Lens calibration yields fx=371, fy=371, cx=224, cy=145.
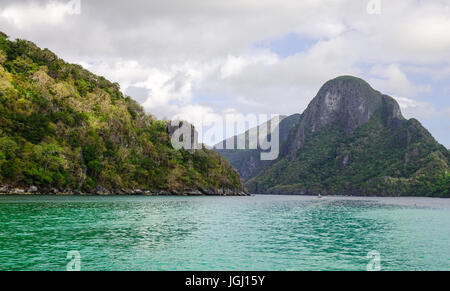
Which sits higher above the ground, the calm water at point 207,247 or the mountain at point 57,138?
the mountain at point 57,138

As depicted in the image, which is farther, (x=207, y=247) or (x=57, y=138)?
(x=57, y=138)

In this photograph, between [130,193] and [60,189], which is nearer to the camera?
[60,189]

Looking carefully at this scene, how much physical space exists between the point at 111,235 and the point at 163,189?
159693 millimetres

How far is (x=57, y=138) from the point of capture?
6088 inches

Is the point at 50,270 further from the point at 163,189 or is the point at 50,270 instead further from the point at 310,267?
the point at 163,189

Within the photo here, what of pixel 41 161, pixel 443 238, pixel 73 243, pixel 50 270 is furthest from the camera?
pixel 41 161

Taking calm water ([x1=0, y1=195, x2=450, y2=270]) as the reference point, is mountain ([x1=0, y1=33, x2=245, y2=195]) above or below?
above

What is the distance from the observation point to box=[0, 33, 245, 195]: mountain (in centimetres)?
12938

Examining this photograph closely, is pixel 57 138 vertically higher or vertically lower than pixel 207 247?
higher

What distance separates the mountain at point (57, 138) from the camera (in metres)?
129

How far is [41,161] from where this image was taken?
439ft

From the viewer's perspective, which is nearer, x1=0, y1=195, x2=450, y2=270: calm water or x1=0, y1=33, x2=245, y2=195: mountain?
x1=0, y1=195, x2=450, y2=270: calm water

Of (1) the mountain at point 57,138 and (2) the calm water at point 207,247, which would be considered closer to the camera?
(2) the calm water at point 207,247

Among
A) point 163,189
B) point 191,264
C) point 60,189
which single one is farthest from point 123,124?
point 191,264
